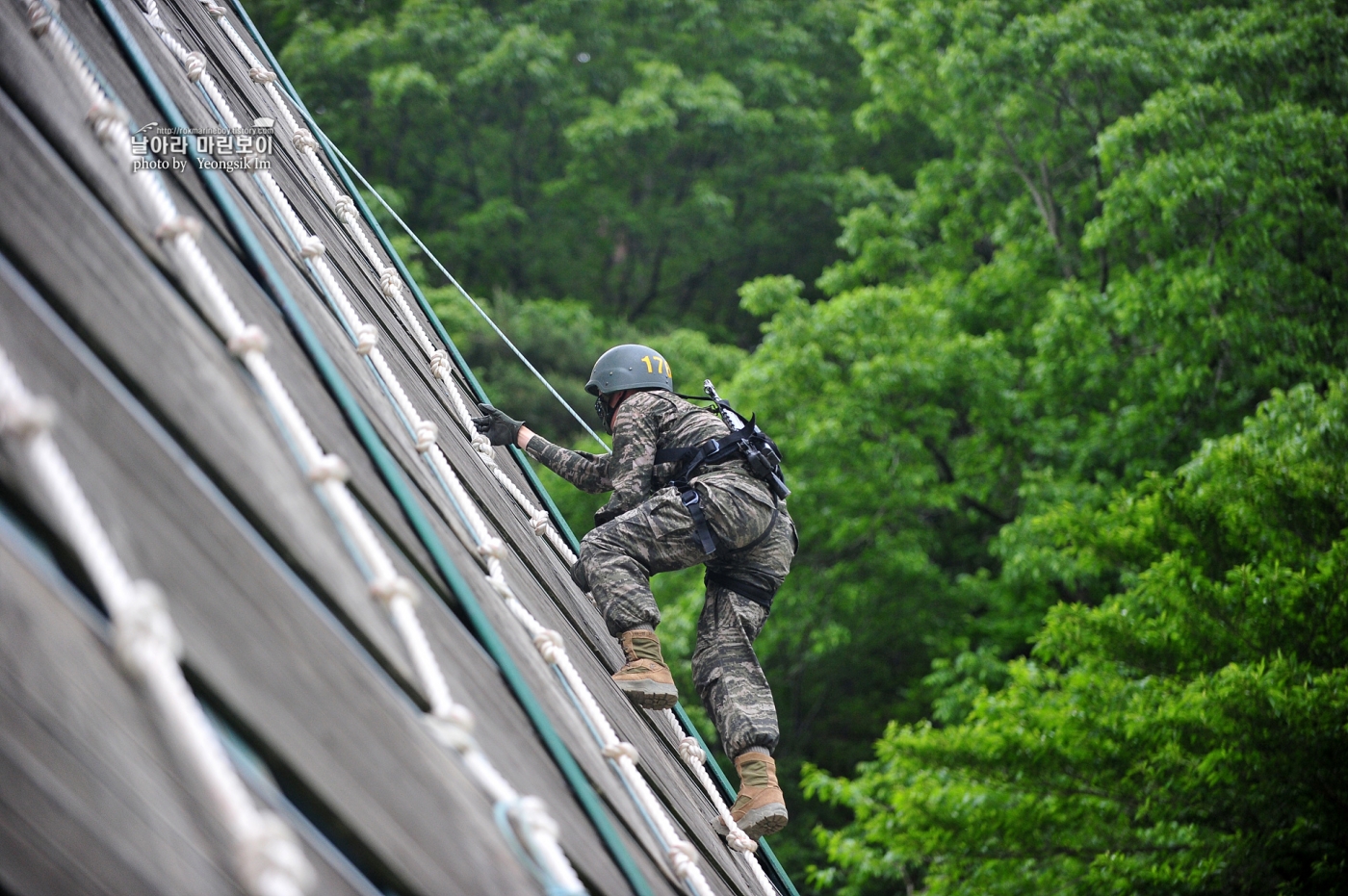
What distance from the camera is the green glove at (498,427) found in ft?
14.6

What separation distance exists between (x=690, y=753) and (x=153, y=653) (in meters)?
3.20

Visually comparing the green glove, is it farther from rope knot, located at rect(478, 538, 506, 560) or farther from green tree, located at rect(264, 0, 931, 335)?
green tree, located at rect(264, 0, 931, 335)

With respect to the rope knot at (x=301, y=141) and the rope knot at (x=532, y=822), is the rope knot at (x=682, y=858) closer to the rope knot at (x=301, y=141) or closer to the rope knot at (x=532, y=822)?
the rope knot at (x=532, y=822)

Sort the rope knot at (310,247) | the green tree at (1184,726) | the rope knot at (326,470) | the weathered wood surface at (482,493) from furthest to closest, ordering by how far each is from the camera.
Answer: the green tree at (1184,726) → the weathered wood surface at (482,493) → the rope knot at (310,247) → the rope knot at (326,470)

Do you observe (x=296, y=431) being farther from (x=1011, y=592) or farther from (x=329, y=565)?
(x=1011, y=592)

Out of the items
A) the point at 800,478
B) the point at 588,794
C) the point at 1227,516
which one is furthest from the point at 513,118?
the point at 588,794

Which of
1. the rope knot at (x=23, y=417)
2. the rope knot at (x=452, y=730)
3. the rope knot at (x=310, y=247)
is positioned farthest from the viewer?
the rope knot at (x=310, y=247)

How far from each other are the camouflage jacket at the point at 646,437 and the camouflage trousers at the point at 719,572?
256 millimetres

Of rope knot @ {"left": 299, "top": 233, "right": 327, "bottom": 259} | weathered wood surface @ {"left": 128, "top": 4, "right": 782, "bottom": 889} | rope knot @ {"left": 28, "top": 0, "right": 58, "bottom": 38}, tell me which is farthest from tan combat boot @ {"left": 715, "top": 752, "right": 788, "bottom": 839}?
rope knot @ {"left": 28, "top": 0, "right": 58, "bottom": 38}

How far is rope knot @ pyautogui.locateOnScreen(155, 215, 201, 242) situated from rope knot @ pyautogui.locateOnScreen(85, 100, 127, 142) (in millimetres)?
183

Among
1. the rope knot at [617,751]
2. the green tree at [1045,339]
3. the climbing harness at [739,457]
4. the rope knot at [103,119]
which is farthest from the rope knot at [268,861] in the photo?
the green tree at [1045,339]

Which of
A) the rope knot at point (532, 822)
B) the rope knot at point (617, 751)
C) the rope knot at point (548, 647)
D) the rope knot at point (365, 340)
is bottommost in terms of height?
the rope knot at point (532, 822)

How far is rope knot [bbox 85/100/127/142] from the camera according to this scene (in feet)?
6.21

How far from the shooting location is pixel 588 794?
2.05 meters
